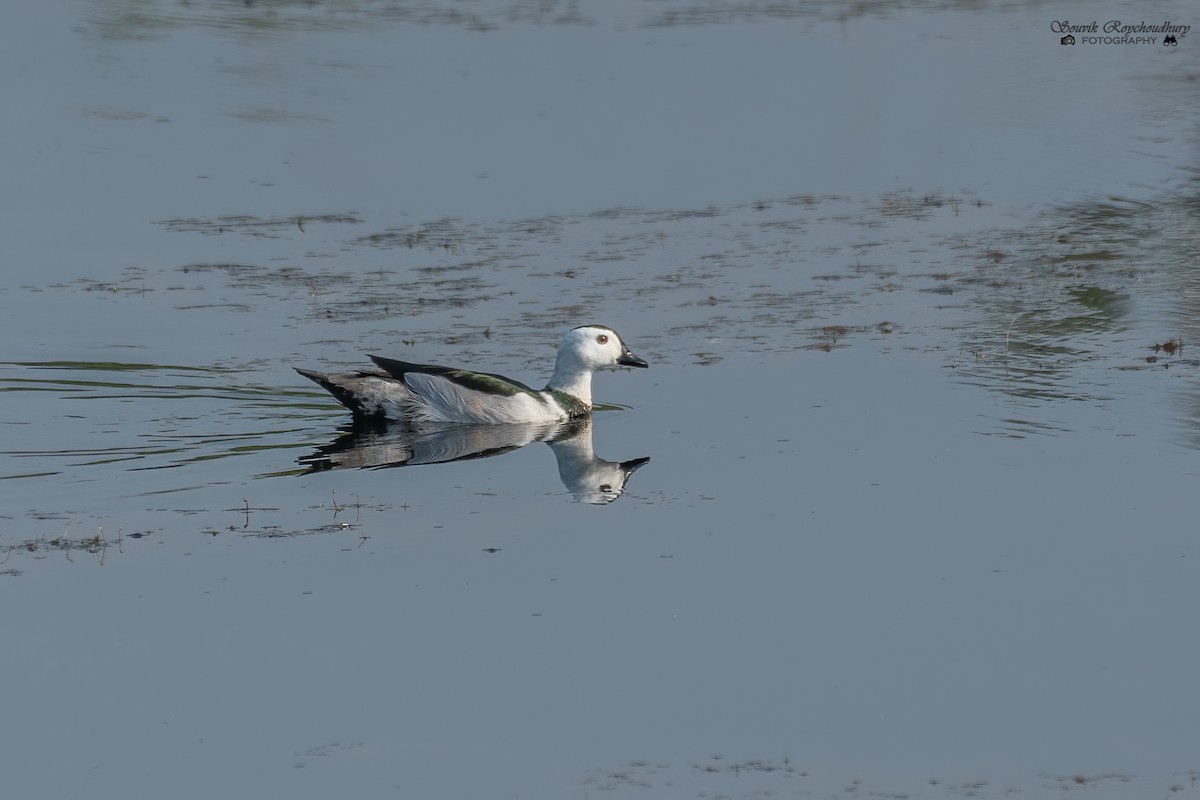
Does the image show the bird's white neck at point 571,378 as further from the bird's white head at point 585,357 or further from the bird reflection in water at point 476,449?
the bird reflection in water at point 476,449

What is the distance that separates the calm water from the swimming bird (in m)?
0.29

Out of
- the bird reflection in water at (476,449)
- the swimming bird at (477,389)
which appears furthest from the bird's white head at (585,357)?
the bird reflection in water at (476,449)

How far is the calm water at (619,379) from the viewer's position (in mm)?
8734

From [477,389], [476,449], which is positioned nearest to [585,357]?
[477,389]

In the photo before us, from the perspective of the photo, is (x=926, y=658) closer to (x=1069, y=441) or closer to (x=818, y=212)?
(x=1069, y=441)

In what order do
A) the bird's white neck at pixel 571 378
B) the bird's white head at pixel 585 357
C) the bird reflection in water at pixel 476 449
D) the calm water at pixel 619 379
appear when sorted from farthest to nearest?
the bird's white neck at pixel 571 378
the bird's white head at pixel 585 357
the bird reflection in water at pixel 476 449
the calm water at pixel 619 379

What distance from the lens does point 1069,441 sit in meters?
13.4

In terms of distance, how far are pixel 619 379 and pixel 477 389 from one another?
2230mm

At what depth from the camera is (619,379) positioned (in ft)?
55.4

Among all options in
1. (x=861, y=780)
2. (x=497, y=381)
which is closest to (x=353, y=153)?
(x=497, y=381)

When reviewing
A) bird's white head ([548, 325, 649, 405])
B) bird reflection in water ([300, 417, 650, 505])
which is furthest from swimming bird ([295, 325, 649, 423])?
bird reflection in water ([300, 417, 650, 505])

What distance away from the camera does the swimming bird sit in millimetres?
14992

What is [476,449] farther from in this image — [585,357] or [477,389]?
[585,357]

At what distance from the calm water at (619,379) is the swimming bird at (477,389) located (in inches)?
11.4
